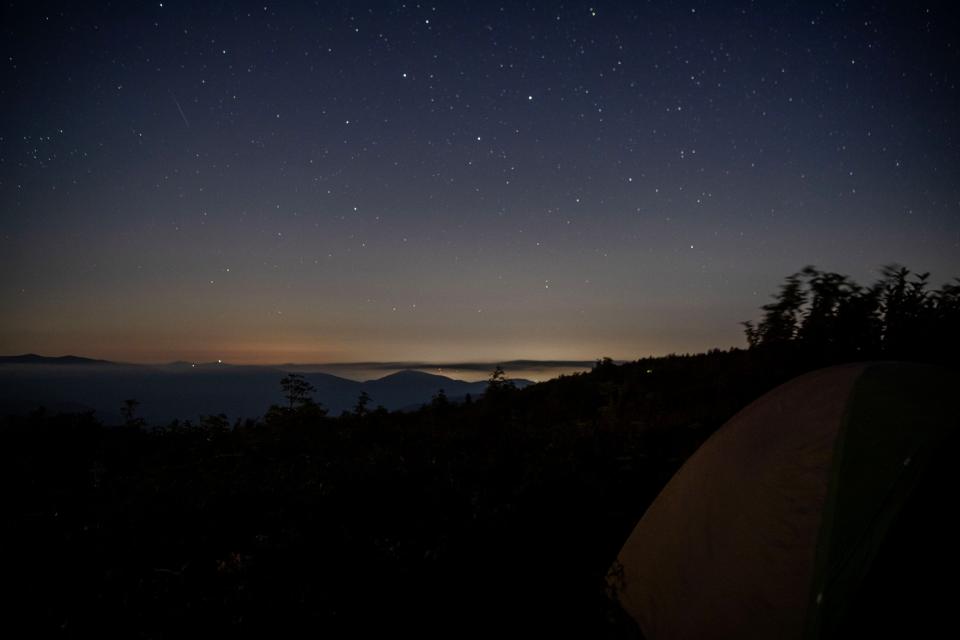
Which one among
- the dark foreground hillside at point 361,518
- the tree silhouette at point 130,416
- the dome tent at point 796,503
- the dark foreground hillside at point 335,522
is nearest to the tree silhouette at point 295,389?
the dark foreground hillside at point 335,522

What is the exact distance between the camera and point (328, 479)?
731cm

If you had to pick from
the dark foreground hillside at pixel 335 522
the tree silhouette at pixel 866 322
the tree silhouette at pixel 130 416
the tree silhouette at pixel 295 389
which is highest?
the tree silhouette at pixel 866 322

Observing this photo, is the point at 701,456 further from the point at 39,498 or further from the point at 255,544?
the point at 39,498

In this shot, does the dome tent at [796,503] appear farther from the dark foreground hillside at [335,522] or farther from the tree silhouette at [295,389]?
the tree silhouette at [295,389]

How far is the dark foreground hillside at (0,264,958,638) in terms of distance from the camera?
4.04 meters

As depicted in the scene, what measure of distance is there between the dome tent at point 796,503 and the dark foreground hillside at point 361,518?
1022mm

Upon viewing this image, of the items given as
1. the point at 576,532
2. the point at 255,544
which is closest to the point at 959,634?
the point at 576,532

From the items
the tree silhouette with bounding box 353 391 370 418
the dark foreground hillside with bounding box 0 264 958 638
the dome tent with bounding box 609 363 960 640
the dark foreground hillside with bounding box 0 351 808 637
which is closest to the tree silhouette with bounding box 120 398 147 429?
the dark foreground hillside with bounding box 0 351 808 637

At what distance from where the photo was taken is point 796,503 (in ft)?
→ 9.35

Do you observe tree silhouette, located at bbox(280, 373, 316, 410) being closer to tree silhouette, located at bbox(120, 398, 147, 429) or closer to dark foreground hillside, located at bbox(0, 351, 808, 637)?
Result: dark foreground hillside, located at bbox(0, 351, 808, 637)

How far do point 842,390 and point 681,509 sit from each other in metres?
1.57

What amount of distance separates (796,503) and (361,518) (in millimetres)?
5066

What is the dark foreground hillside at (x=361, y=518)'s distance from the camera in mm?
4043

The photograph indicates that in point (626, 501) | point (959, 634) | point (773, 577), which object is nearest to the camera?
point (959, 634)
